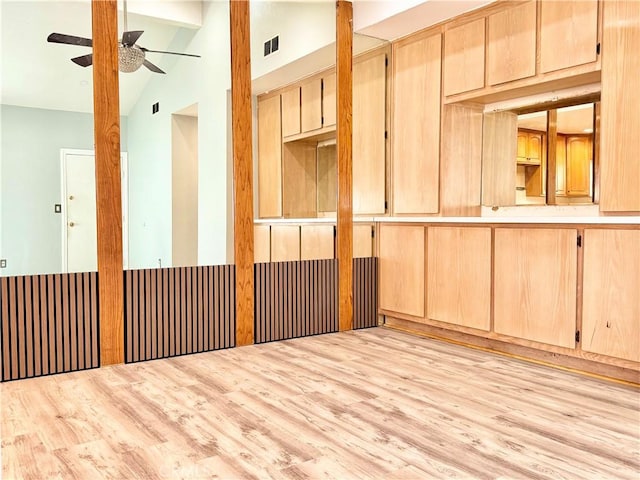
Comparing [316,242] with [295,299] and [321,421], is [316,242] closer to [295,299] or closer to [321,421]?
[295,299]

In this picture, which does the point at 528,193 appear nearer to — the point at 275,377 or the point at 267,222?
the point at 267,222

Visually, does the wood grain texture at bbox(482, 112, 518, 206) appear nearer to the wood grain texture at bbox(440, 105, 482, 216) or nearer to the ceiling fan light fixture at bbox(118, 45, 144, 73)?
the wood grain texture at bbox(440, 105, 482, 216)

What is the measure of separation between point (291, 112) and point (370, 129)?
0.75m

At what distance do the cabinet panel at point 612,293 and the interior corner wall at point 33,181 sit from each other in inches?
118

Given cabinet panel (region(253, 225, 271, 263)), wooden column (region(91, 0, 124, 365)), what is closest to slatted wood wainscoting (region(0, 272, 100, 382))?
wooden column (region(91, 0, 124, 365))

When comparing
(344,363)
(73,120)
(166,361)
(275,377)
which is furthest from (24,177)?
(344,363)

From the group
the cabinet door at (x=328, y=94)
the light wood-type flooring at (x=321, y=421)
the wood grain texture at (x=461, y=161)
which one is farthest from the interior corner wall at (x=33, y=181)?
the wood grain texture at (x=461, y=161)

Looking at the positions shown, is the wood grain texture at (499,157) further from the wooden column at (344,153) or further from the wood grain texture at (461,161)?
the wooden column at (344,153)

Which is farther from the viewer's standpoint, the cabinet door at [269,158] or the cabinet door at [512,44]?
the cabinet door at [269,158]

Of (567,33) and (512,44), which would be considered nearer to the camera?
(567,33)

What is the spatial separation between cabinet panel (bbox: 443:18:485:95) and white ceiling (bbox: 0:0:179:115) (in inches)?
79.7

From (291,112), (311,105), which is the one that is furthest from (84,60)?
(311,105)

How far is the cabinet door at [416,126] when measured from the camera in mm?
4133

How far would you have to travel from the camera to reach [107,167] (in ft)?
10.7
